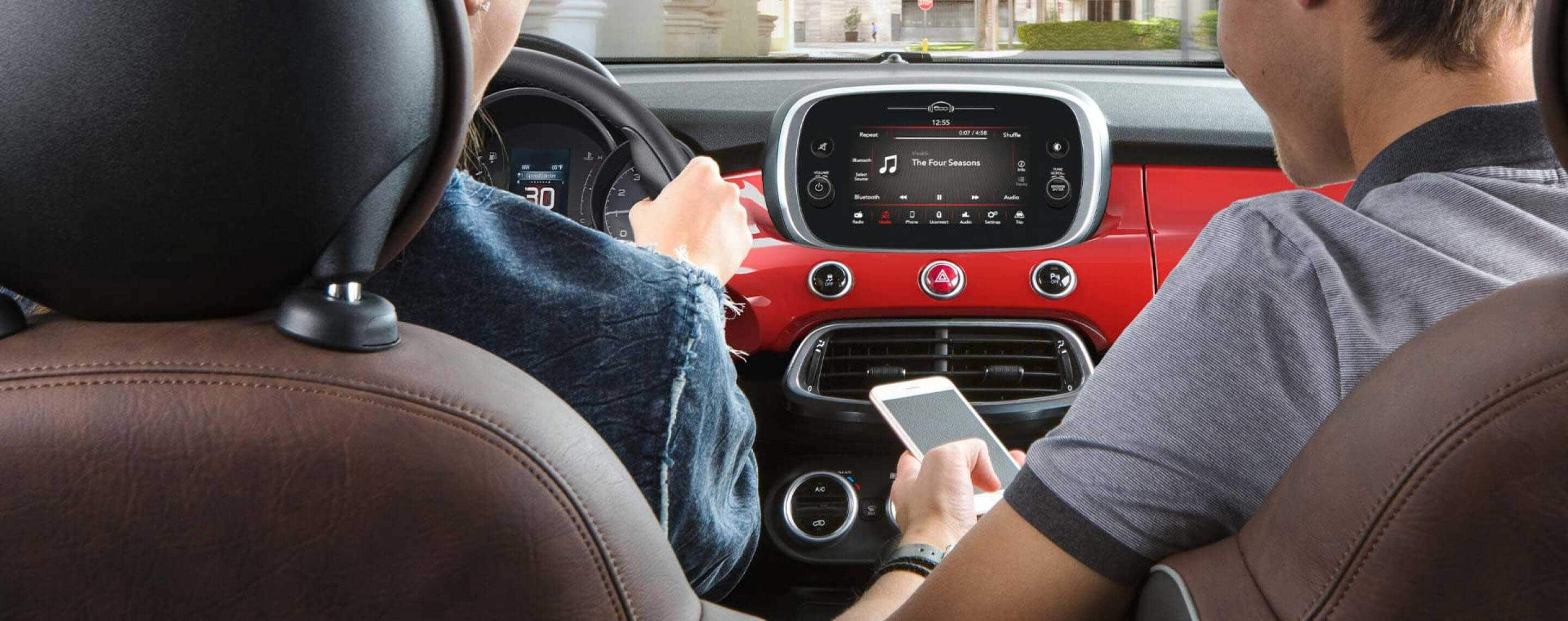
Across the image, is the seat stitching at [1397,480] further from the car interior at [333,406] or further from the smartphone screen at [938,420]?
the smartphone screen at [938,420]

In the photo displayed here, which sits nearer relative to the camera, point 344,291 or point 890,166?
point 344,291

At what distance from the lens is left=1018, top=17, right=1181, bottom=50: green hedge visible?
10.2 ft

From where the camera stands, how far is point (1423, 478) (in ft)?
2.42

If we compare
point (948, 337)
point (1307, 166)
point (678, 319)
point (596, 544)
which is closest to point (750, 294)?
point (948, 337)

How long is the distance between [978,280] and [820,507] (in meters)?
0.54

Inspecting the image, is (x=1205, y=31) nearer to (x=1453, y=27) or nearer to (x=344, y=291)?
(x=1453, y=27)

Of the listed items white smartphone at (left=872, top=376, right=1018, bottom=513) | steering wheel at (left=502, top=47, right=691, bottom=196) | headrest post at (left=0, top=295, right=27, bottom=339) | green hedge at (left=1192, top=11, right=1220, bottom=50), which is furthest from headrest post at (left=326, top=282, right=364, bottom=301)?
green hedge at (left=1192, top=11, right=1220, bottom=50)

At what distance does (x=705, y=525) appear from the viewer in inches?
47.2

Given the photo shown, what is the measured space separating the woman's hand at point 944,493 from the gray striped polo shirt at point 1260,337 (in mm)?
593

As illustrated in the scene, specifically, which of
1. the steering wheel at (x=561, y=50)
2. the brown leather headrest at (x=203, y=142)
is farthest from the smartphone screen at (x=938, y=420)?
the brown leather headrest at (x=203, y=142)

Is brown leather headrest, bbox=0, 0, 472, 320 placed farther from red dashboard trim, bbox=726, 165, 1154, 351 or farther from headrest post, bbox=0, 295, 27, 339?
red dashboard trim, bbox=726, 165, 1154, 351

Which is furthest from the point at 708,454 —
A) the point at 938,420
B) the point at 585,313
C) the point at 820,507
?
the point at 820,507

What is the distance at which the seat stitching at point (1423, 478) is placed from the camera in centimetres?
70

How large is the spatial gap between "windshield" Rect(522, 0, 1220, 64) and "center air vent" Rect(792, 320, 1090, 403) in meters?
0.67
